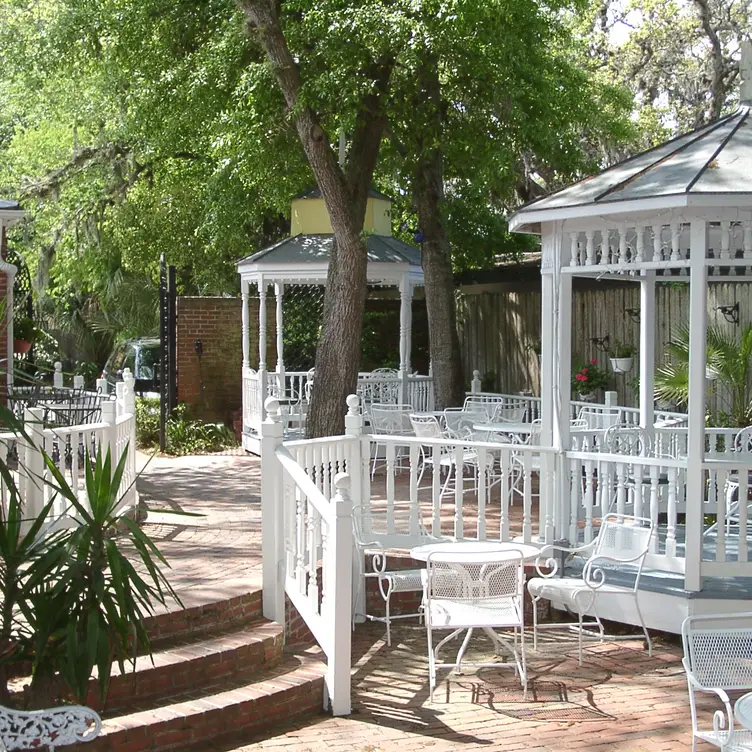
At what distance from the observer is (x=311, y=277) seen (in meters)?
16.8

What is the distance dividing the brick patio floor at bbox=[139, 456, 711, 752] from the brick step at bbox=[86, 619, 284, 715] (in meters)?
0.38

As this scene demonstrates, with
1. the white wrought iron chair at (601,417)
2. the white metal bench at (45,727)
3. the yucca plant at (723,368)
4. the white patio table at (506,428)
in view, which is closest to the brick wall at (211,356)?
the white patio table at (506,428)

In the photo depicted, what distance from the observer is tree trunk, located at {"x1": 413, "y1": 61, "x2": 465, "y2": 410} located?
1583 centimetres

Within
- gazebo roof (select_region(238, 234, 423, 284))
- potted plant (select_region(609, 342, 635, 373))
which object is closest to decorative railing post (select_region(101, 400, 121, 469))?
gazebo roof (select_region(238, 234, 423, 284))

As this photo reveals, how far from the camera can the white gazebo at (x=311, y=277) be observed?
16.6 m

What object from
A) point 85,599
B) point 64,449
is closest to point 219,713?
point 85,599

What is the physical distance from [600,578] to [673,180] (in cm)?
308

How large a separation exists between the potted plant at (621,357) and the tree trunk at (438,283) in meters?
2.28

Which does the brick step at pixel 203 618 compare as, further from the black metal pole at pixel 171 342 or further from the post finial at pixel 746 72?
the black metal pole at pixel 171 342

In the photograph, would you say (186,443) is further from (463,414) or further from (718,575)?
(718,575)

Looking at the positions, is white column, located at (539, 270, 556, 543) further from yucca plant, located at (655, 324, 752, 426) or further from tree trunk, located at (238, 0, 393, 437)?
tree trunk, located at (238, 0, 393, 437)

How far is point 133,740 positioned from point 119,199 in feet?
64.8

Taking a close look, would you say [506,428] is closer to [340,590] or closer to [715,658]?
[340,590]

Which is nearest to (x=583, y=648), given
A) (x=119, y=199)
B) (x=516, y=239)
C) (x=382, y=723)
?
(x=382, y=723)
